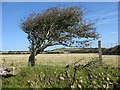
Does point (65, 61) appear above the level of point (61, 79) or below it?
above

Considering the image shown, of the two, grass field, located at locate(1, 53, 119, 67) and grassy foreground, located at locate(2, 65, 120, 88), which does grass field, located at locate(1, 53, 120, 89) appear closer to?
grassy foreground, located at locate(2, 65, 120, 88)

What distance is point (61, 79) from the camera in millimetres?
8945

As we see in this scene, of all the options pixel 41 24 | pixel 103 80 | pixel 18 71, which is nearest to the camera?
pixel 103 80

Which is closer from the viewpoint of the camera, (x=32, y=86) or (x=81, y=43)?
(x=32, y=86)

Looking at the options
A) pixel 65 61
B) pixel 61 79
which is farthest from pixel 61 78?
pixel 65 61

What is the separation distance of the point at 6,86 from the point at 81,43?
247 inches

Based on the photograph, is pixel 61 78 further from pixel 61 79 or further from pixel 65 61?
pixel 65 61

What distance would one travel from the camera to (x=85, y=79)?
8852mm

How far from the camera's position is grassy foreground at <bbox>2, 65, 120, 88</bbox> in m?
8.64

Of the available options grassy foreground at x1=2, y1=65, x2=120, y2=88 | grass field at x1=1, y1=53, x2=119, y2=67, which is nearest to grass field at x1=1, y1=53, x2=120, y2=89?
grassy foreground at x1=2, y1=65, x2=120, y2=88

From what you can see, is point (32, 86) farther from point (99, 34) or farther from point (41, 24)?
point (99, 34)

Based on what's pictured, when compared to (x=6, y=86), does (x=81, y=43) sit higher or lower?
higher

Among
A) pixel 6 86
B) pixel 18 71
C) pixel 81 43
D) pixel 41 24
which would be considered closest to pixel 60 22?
pixel 41 24

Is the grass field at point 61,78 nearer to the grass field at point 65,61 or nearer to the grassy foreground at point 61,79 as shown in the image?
the grassy foreground at point 61,79
